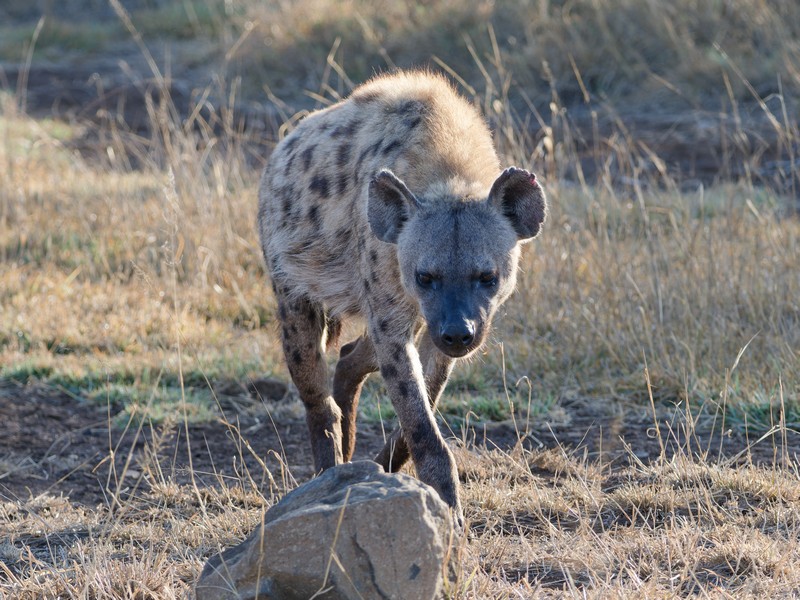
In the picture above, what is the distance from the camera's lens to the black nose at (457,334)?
10.3 ft

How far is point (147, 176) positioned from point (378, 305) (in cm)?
466

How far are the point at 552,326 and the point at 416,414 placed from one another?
6.51 feet

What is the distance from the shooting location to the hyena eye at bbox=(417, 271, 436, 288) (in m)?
3.30

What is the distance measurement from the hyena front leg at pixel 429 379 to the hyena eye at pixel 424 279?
42 cm

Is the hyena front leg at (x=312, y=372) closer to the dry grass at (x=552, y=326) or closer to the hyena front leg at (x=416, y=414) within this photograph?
the dry grass at (x=552, y=326)

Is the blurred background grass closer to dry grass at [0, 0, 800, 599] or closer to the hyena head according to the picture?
dry grass at [0, 0, 800, 599]

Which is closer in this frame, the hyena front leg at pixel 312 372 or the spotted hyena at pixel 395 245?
the spotted hyena at pixel 395 245

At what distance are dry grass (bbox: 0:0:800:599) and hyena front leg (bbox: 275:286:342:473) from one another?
0.74 ft

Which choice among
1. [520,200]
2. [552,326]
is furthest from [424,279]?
[552,326]

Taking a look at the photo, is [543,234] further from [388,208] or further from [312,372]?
[388,208]

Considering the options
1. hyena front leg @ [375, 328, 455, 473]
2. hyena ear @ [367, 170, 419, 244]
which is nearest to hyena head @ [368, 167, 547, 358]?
hyena ear @ [367, 170, 419, 244]

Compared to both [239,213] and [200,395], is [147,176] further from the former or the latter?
[200,395]

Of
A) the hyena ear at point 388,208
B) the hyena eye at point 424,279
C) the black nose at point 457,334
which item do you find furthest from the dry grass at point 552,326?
the hyena ear at point 388,208

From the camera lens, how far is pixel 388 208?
3408 mm
